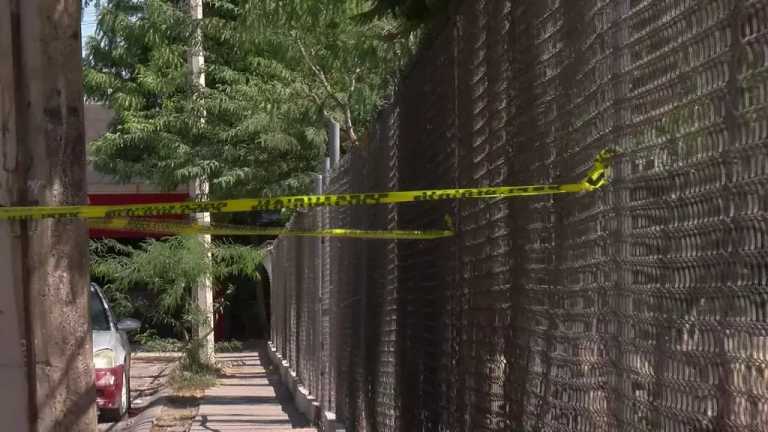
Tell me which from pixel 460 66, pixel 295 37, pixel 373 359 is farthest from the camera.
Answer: pixel 295 37

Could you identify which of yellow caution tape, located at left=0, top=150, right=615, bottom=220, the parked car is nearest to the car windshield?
the parked car

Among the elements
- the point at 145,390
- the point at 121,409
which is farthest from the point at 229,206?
the point at 145,390

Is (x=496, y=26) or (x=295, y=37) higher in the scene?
(x=295, y=37)

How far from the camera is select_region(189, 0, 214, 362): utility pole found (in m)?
20.0

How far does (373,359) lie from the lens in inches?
318

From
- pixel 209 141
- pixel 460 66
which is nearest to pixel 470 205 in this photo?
pixel 460 66

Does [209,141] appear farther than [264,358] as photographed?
No

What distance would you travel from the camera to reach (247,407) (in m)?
15.4

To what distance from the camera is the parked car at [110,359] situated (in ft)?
41.9

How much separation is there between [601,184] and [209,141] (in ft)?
61.4

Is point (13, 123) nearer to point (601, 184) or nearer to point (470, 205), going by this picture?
point (470, 205)

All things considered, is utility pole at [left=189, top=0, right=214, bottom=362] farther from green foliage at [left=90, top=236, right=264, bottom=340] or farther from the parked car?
the parked car

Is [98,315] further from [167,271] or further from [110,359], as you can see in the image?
[167,271]

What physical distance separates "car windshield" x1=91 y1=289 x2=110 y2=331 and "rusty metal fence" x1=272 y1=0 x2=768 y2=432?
7470 millimetres
